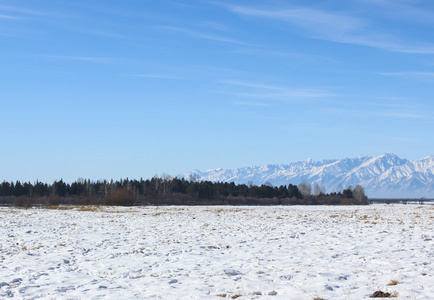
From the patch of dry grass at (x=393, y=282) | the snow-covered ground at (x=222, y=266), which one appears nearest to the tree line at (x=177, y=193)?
the snow-covered ground at (x=222, y=266)

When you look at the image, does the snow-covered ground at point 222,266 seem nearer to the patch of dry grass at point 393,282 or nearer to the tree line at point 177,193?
the patch of dry grass at point 393,282

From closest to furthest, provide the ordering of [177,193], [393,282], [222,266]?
[393,282] < [222,266] < [177,193]

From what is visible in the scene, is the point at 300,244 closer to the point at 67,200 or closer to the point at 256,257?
the point at 256,257

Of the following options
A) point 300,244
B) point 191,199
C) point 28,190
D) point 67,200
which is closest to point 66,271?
point 300,244

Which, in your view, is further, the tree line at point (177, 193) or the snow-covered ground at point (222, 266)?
the tree line at point (177, 193)

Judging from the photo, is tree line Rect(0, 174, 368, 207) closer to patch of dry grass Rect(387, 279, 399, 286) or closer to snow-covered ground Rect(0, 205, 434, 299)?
snow-covered ground Rect(0, 205, 434, 299)

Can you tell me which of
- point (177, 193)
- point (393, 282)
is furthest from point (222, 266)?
point (177, 193)

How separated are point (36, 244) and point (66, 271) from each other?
7.47 meters

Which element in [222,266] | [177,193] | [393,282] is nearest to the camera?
[393,282]

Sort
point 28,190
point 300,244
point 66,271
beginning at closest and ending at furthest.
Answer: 1. point 66,271
2. point 300,244
3. point 28,190

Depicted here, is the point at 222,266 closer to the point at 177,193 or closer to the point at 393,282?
the point at 393,282

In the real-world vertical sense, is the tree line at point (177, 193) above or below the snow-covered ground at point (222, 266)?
above

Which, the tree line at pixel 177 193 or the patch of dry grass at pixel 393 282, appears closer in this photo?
the patch of dry grass at pixel 393 282

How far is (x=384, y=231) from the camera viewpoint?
2277 centimetres
